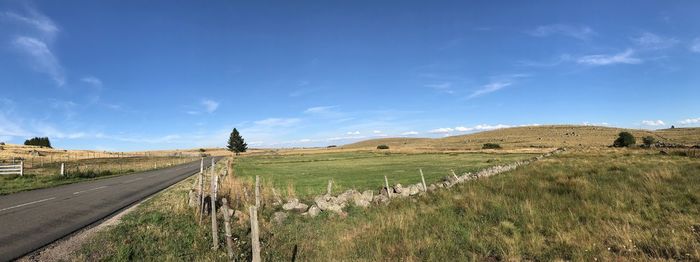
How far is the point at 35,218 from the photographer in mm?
15258

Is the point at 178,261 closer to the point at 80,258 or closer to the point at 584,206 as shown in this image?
the point at 80,258

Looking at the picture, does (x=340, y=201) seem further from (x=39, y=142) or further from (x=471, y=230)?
(x=39, y=142)

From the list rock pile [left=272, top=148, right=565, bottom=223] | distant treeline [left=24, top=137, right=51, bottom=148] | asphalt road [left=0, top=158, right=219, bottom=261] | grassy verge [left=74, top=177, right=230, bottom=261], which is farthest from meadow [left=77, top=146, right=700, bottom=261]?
distant treeline [left=24, top=137, right=51, bottom=148]

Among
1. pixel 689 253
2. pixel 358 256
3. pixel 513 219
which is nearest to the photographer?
pixel 689 253

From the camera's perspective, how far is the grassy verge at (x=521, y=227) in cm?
1100

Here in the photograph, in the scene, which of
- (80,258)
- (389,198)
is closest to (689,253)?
(389,198)

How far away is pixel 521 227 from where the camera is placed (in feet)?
45.0

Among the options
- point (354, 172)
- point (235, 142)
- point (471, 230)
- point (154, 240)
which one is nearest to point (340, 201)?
point (471, 230)

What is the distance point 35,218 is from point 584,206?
2079 centimetres

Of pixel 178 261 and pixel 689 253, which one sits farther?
pixel 178 261

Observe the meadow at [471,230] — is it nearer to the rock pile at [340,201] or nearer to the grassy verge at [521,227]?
the grassy verge at [521,227]

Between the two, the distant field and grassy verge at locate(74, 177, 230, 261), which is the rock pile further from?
the distant field

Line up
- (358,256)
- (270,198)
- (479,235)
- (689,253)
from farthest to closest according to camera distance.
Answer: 1. (270,198)
2. (479,235)
3. (358,256)
4. (689,253)

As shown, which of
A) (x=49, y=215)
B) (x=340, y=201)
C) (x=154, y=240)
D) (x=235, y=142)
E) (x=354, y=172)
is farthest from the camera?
(x=235, y=142)
